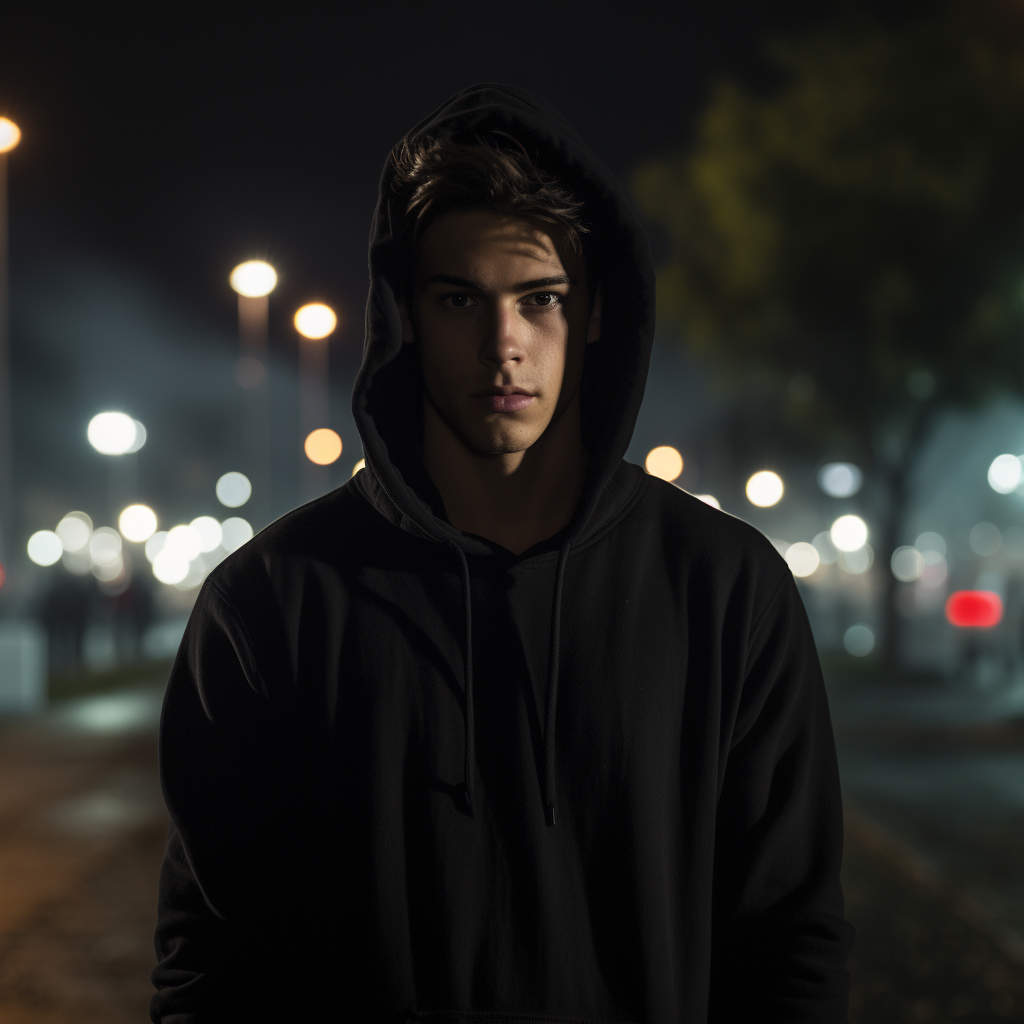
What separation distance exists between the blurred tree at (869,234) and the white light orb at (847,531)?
19288 millimetres

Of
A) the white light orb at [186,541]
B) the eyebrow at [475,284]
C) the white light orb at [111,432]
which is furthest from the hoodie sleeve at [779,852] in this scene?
the white light orb at [186,541]

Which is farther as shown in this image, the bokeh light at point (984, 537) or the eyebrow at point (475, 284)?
the bokeh light at point (984, 537)

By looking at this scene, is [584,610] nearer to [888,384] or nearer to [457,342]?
[457,342]

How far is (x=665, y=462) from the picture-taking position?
125 ft

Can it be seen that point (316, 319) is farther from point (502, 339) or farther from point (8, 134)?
point (502, 339)

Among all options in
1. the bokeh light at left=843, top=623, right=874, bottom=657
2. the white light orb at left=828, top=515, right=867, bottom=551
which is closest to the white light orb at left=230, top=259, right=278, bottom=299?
the bokeh light at left=843, top=623, right=874, bottom=657

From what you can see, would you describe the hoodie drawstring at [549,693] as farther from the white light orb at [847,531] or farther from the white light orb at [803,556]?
the white light orb at [803,556]

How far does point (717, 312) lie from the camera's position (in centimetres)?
2431

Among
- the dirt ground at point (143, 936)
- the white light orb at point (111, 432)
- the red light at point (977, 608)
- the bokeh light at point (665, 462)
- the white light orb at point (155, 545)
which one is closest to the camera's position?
the dirt ground at point (143, 936)

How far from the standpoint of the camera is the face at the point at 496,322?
2055mm

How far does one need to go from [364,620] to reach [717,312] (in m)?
23.0

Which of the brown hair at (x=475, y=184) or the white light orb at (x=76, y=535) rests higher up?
the brown hair at (x=475, y=184)

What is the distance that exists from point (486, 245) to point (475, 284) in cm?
7

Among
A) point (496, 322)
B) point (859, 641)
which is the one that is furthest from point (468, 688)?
point (859, 641)
